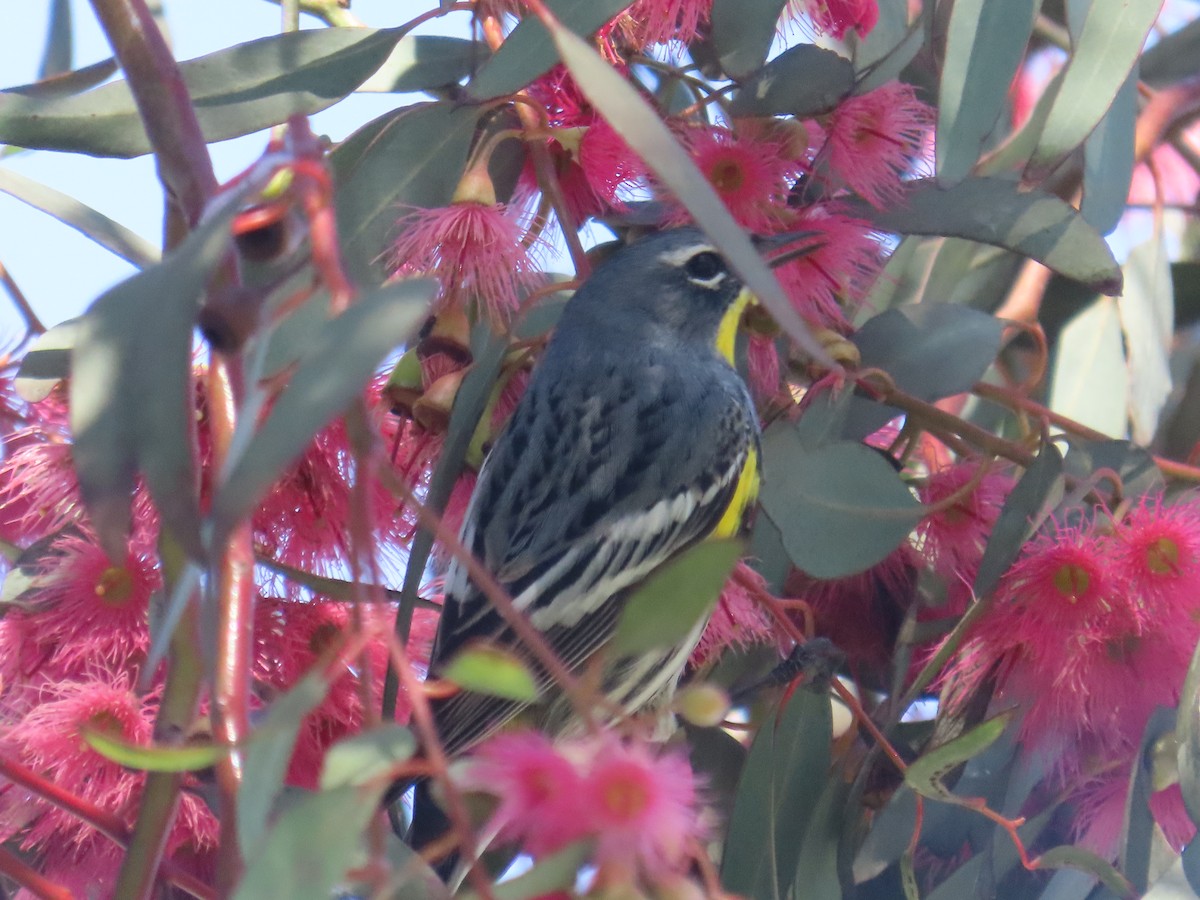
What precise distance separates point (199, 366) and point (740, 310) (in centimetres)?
84

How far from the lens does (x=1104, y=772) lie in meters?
1.58

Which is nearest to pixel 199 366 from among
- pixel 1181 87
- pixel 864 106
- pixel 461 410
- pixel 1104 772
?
pixel 461 410

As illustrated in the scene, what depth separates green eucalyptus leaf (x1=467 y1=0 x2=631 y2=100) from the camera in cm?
133

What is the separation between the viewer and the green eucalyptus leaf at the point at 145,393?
0.70 metres

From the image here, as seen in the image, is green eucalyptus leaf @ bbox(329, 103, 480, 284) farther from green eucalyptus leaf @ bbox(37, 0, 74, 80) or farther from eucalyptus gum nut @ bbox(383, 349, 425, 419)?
green eucalyptus leaf @ bbox(37, 0, 74, 80)

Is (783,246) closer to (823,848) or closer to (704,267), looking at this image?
Answer: (704,267)

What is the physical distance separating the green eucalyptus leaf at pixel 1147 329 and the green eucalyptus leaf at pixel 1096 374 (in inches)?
0.7

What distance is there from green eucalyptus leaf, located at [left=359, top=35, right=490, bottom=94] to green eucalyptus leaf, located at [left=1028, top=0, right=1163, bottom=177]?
63 centimetres

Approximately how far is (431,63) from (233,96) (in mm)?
245

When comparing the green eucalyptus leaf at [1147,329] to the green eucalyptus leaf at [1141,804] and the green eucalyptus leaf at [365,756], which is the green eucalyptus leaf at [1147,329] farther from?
the green eucalyptus leaf at [365,756]

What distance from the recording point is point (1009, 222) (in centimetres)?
160

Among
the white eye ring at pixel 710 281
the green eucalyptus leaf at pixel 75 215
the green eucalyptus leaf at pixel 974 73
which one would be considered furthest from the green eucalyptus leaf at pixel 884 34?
the green eucalyptus leaf at pixel 75 215

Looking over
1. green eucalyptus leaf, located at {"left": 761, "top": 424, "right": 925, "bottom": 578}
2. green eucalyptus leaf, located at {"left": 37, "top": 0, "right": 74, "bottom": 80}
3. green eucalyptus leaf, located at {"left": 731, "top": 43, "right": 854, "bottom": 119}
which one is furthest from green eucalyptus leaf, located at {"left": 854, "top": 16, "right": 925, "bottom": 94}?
green eucalyptus leaf, located at {"left": 37, "top": 0, "right": 74, "bottom": 80}

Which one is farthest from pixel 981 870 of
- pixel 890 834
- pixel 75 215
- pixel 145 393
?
pixel 75 215
